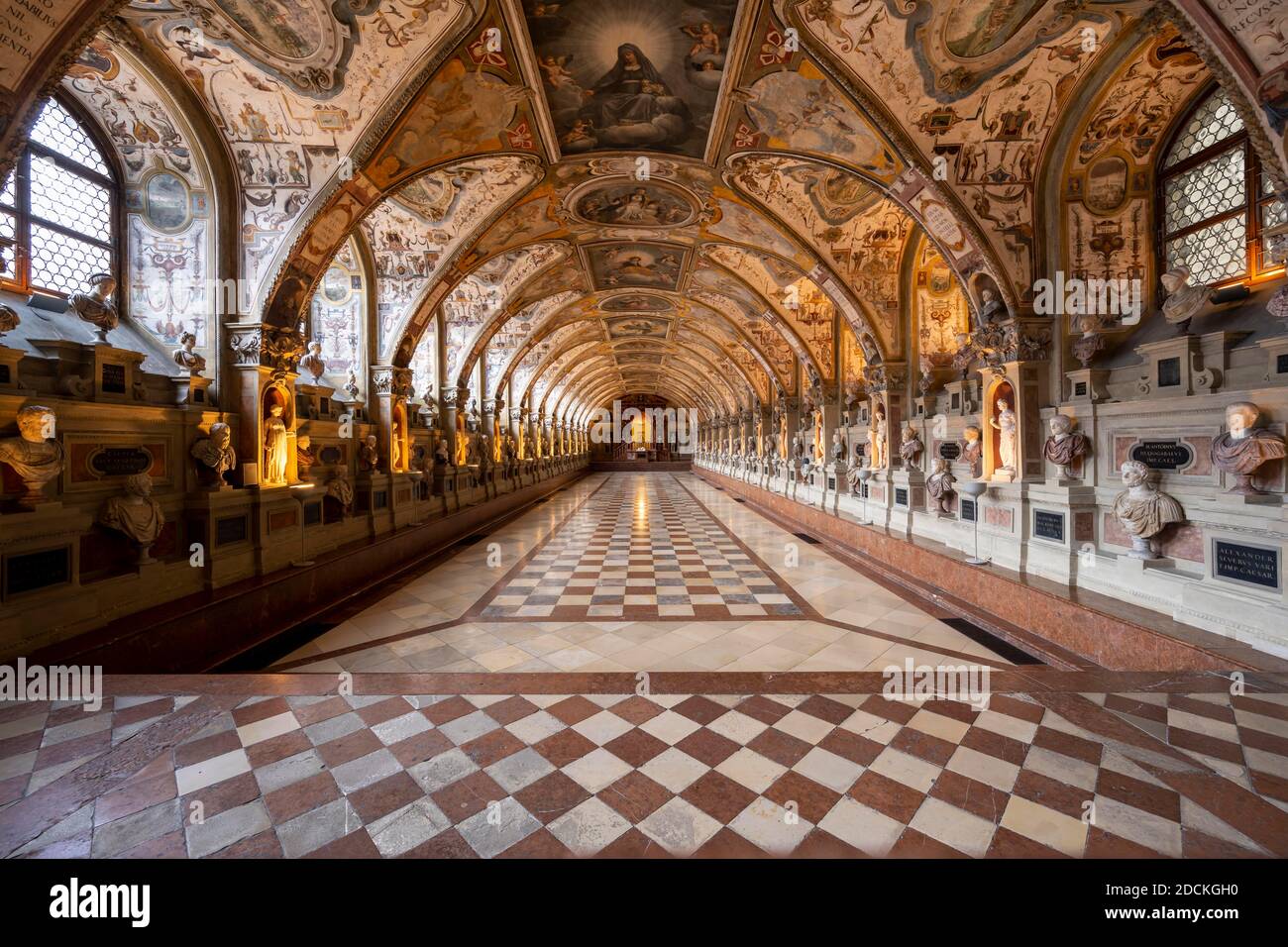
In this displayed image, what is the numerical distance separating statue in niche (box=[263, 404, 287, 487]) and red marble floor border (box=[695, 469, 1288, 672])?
399 inches

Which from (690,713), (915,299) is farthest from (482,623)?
(915,299)

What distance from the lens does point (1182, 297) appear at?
17.1 feet

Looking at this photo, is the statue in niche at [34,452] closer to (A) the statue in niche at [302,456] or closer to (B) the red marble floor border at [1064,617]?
(A) the statue in niche at [302,456]

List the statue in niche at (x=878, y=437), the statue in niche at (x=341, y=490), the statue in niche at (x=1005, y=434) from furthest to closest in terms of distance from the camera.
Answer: the statue in niche at (x=878, y=437) < the statue in niche at (x=341, y=490) < the statue in niche at (x=1005, y=434)

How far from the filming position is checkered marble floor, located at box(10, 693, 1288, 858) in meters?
2.33

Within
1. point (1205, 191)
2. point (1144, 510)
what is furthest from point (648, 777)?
point (1205, 191)

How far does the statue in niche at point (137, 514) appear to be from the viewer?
16.7 feet

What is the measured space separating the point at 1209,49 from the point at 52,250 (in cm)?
1180

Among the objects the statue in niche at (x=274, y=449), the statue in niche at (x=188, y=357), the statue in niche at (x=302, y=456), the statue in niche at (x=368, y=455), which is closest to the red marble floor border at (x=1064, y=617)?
the statue in niche at (x=274, y=449)

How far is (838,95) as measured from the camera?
6.59 m

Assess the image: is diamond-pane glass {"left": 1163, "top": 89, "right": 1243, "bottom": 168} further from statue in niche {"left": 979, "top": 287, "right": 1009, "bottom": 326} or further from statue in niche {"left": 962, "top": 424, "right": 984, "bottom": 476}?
statue in niche {"left": 962, "top": 424, "right": 984, "bottom": 476}

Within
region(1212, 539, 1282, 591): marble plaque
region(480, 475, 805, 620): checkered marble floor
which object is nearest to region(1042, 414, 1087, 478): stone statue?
region(1212, 539, 1282, 591): marble plaque

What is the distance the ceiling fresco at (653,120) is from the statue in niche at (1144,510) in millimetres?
3026
